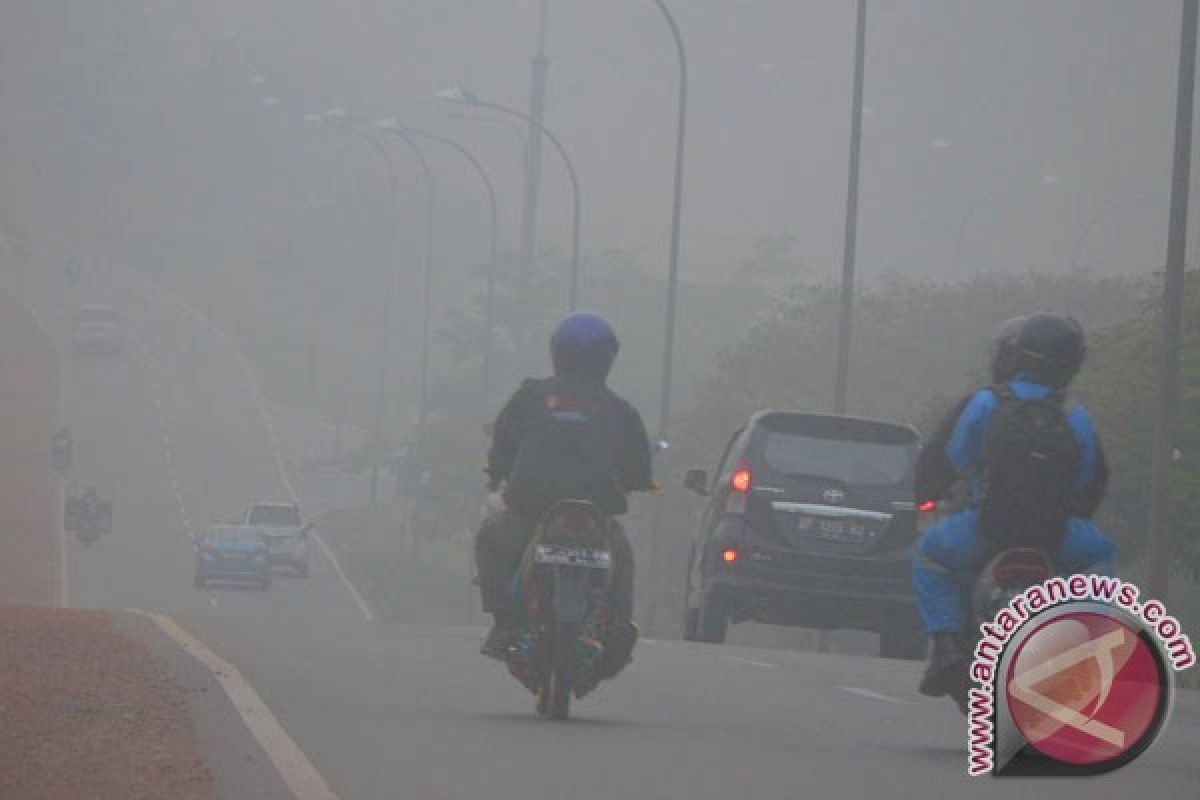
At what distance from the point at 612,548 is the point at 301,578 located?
188 feet

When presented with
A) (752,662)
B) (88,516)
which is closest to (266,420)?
(88,516)

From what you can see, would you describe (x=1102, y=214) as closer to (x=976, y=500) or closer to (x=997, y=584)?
(x=976, y=500)

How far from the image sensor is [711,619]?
75.5 ft

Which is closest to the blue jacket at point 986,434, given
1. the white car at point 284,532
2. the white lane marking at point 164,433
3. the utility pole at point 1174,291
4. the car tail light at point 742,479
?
the car tail light at point 742,479

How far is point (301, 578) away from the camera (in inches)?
2721

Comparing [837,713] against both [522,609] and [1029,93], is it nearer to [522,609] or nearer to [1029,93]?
[522,609]

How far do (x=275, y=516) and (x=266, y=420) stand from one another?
37.9 meters

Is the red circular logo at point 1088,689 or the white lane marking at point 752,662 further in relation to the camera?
the white lane marking at point 752,662

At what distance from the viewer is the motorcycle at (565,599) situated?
12242mm

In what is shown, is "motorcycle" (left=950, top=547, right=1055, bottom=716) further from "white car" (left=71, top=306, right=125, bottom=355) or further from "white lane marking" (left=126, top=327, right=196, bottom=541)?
"white car" (left=71, top=306, right=125, bottom=355)

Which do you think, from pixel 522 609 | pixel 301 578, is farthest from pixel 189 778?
pixel 301 578

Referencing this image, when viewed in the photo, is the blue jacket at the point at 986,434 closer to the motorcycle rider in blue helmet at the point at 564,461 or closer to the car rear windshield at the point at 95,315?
the motorcycle rider in blue helmet at the point at 564,461

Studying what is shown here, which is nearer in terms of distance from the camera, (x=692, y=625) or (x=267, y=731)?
(x=267, y=731)

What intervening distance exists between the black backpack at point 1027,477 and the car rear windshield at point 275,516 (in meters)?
57.6
